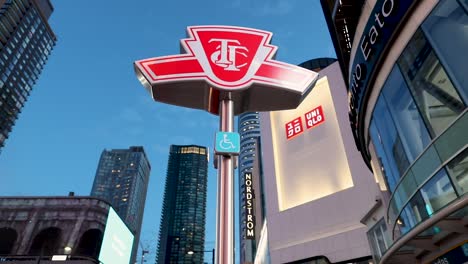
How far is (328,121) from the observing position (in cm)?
3538

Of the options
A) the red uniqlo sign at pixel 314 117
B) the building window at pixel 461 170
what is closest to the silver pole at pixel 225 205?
the building window at pixel 461 170

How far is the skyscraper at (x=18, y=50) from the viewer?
112 m

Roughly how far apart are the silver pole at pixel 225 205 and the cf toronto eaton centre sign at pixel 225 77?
32mm

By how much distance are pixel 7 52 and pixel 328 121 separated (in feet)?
404

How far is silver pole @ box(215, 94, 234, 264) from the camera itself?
7.65 m

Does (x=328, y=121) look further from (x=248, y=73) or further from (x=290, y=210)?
(x=248, y=73)

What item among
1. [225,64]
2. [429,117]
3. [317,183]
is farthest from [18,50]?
[429,117]

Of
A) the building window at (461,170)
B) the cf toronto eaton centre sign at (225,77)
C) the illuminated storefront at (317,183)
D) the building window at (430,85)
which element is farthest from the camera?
the illuminated storefront at (317,183)

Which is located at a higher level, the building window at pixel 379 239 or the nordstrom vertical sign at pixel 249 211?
the nordstrom vertical sign at pixel 249 211

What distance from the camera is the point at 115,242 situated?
1098 inches

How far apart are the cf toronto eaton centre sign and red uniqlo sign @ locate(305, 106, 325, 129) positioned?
26.5 meters

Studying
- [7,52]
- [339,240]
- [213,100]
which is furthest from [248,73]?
[7,52]

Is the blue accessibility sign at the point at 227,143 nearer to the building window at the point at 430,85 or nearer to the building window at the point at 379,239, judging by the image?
the building window at the point at 430,85

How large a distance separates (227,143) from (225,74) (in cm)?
228
